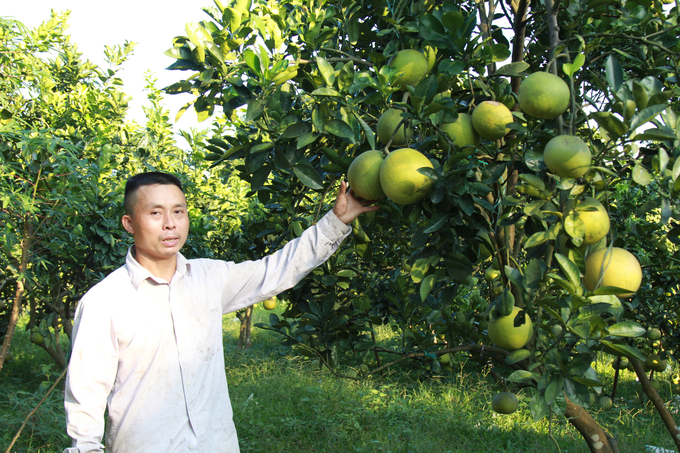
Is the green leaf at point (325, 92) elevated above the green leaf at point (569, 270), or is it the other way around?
the green leaf at point (325, 92)

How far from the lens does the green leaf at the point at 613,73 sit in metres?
1.00

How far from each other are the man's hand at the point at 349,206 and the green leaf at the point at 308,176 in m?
0.13

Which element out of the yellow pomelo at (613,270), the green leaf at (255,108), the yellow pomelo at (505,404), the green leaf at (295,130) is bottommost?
the yellow pomelo at (505,404)

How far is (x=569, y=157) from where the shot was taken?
96cm

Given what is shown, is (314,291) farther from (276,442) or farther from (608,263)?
(276,442)

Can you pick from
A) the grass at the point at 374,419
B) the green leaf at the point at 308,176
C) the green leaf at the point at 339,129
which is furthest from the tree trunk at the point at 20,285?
the green leaf at the point at 339,129

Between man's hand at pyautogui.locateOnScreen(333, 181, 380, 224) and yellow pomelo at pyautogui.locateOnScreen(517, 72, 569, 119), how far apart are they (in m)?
0.54

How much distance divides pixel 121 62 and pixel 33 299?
101 inches

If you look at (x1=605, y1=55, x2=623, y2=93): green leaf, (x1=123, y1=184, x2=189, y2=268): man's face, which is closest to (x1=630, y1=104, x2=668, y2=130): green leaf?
(x1=605, y1=55, x2=623, y2=93): green leaf

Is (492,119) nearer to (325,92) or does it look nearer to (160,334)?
(325,92)

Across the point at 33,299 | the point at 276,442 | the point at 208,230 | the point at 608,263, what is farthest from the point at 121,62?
the point at 608,263

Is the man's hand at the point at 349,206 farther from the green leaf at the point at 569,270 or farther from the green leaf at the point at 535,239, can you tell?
the green leaf at the point at 569,270

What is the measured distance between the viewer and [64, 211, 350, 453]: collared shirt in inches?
45.9

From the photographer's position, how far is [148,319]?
51.0 inches
